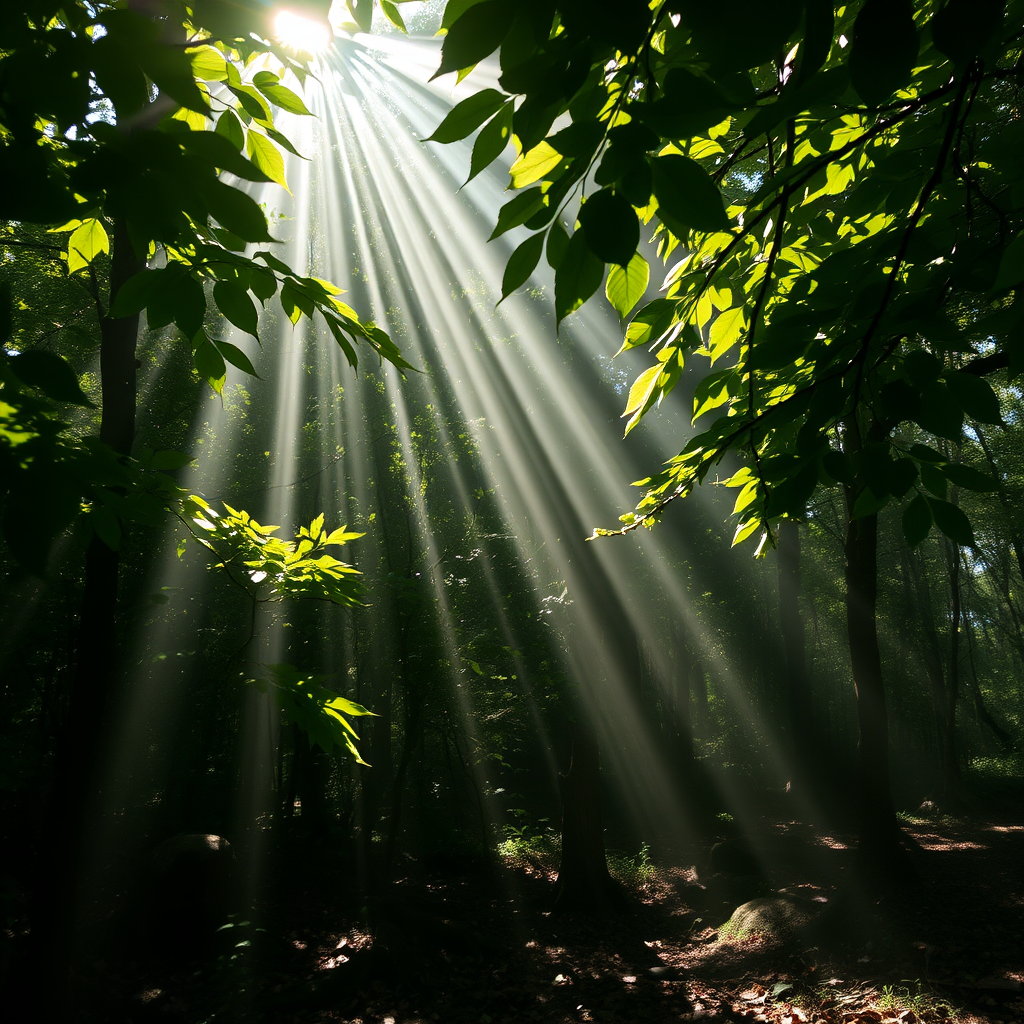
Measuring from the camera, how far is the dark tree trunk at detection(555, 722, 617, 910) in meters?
8.37

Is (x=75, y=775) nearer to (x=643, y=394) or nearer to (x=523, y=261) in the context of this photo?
(x=643, y=394)

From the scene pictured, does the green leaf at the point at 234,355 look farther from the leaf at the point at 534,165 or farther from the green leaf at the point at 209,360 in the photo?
the leaf at the point at 534,165

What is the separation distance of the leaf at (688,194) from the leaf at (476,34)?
0.99ft

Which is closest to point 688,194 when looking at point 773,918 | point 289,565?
point 289,565

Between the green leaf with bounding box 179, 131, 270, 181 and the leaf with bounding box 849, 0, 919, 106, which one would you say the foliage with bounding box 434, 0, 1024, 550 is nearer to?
the leaf with bounding box 849, 0, 919, 106

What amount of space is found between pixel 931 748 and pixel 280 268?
36.2 meters

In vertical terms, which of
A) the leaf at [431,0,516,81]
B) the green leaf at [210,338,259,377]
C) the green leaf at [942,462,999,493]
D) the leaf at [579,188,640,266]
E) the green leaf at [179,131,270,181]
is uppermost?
the green leaf at [210,338,259,377]

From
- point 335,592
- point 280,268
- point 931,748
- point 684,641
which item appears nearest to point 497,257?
point 335,592

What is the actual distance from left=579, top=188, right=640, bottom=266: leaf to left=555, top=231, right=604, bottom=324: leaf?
6 cm

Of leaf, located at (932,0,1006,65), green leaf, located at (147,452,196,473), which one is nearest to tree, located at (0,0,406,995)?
green leaf, located at (147,452,196,473)

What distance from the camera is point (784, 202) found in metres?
1.27

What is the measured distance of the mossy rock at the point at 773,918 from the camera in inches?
253

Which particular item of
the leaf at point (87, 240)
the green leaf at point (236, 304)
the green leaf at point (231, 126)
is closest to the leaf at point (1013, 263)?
the green leaf at point (236, 304)

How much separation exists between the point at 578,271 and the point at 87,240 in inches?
74.1
